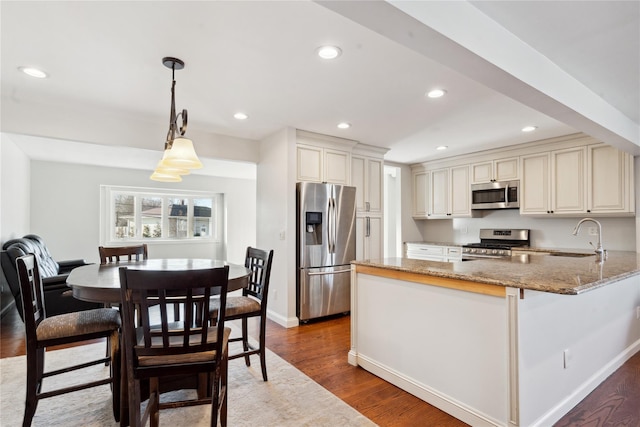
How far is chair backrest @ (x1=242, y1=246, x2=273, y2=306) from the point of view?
2.46 metres

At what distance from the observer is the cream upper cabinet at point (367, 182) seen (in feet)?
15.4

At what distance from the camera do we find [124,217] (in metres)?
6.77

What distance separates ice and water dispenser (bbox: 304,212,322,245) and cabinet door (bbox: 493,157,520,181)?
9.25 feet

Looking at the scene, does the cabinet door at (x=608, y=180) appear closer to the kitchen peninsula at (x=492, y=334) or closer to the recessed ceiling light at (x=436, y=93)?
the kitchen peninsula at (x=492, y=334)

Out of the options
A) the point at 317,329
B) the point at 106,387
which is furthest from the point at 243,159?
the point at 106,387

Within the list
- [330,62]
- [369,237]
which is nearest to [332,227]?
[369,237]

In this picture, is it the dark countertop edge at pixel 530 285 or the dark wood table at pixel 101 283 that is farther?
the dark wood table at pixel 101 283

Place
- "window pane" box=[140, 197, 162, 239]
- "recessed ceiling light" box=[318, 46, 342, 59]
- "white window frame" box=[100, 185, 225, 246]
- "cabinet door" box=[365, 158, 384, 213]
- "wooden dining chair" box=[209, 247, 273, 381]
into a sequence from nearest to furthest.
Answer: "recessed ceiling light" box=[318, 46, 342, 59]
"wooden dining chair" box=[209, 247, 273, 381]
"cabinet door" box=[365, 158, 384, 213]
"white window frame" box=[100, 185, 225, 246]
"window pane" box=[140, 197, 162, 239]

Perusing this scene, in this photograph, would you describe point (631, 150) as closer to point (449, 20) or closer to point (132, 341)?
point (449, 20)

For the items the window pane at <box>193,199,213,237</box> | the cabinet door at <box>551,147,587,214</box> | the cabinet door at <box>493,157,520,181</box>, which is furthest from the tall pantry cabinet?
the window pane at <box>193,199,213,237</box>

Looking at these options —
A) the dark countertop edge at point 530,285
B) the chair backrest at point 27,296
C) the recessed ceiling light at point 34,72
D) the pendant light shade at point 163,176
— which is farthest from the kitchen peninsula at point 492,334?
the recessed ceiling light at point 34,72

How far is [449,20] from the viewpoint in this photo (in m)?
1.48

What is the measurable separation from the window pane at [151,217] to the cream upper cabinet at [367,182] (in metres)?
4.77

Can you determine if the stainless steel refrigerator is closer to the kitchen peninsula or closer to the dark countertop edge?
the kitchen peninsula
